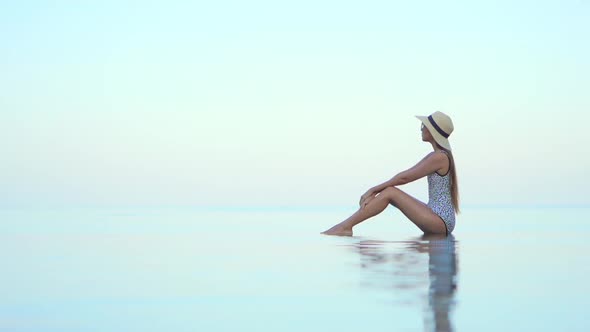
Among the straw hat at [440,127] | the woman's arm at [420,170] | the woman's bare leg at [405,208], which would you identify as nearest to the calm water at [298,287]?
the woman's bare leg at [405,208]

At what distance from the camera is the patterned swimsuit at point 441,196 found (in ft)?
32.1

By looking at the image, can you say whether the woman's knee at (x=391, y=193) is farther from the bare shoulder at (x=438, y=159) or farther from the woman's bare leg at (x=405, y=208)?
the bare shoulder at (x=438, y=159)

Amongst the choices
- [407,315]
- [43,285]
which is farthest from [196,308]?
[43,285]

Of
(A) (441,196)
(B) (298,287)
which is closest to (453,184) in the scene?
(A) (441,196)

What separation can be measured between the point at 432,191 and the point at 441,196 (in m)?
0.12

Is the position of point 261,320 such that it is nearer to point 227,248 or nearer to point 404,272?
point 404,272

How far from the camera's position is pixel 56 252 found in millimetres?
7922

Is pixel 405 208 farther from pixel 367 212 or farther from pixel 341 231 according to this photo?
pixel 341 231

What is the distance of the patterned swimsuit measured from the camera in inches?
385

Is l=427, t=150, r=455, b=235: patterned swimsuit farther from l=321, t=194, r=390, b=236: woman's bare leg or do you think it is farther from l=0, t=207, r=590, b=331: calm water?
l=0, t=207, r=590, b=331: calm water

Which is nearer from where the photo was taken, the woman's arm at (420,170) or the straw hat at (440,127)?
the woman's arm at (420,170)

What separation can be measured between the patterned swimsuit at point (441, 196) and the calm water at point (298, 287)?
1.08m

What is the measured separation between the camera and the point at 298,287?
5.00 m

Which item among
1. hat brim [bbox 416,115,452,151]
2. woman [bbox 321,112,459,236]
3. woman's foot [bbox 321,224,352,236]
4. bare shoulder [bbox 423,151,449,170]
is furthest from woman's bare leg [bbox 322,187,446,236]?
hat brim [bbox 416,115,452,151]
